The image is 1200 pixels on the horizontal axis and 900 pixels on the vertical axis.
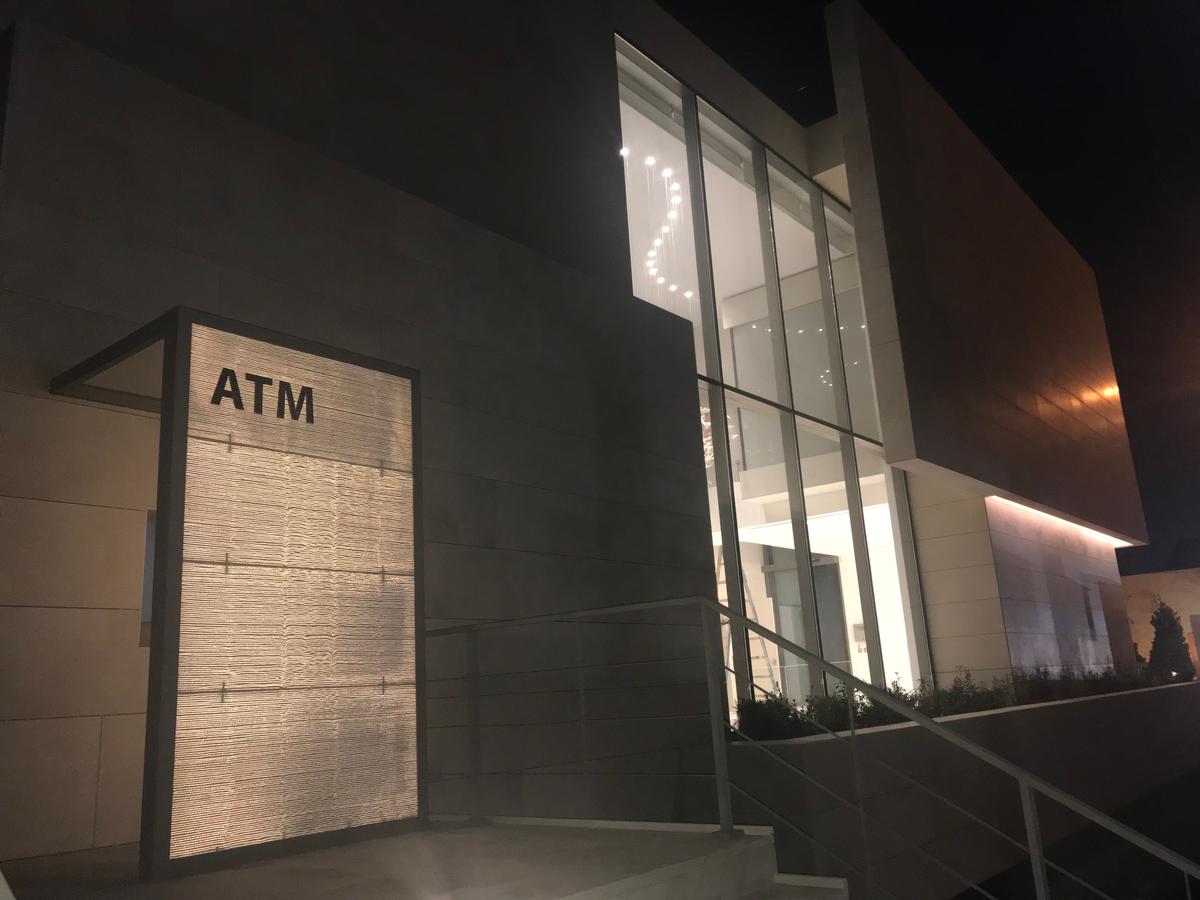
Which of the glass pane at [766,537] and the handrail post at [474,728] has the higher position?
the glass pane at [766,537]

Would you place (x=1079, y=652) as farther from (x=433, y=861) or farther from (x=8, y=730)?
(x=8, y=730)

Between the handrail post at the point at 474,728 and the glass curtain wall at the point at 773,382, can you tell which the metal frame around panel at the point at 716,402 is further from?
the handrail post at the point at 474,728

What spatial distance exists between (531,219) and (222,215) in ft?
10.6

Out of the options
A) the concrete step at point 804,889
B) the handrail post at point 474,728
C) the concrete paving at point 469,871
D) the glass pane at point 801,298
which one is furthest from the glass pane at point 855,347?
the concrete paving at point 469,871

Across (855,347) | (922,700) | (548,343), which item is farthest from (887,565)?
(548,343)

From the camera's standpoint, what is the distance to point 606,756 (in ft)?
23.0

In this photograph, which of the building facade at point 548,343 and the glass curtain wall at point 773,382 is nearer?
the building facade at point 548,343

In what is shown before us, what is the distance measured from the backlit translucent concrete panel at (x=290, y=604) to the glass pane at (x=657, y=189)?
5679 mm

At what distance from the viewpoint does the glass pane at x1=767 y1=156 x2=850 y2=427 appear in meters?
12.8

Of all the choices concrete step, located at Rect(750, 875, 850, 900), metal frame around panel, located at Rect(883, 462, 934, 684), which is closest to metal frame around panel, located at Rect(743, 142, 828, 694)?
metal frame around panel, located at Rect(883, 462, 934, 684)

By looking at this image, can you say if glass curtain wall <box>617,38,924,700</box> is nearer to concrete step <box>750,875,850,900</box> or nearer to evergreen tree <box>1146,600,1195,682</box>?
concrete step <box>750,875,850,900</box>

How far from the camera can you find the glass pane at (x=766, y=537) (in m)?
10.1

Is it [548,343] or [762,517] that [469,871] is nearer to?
[548,343]

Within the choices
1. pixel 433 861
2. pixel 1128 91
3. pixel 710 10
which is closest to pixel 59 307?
pixel 433 861
